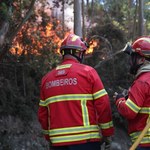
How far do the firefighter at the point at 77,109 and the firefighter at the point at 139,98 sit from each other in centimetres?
31

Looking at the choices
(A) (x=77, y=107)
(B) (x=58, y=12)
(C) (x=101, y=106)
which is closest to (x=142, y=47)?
(C) (x=101, y=106)

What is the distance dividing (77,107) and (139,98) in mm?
786

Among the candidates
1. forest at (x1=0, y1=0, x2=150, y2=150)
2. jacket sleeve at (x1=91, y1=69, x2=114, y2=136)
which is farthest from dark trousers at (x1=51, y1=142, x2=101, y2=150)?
forest at (x1=0, y1=0, x2=150, y2=150)

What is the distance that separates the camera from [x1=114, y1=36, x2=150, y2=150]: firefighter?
13.6 feet

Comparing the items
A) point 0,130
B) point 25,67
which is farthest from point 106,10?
point 0,130

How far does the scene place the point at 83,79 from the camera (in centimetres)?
452

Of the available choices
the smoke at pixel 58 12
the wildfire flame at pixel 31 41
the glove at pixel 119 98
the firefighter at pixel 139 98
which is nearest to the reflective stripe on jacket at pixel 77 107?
the glove at pixel 119 98

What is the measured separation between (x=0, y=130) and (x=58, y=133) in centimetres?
698

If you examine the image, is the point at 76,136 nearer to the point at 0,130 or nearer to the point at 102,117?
the point at 102,117

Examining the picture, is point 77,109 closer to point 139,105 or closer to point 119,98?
point 119,98

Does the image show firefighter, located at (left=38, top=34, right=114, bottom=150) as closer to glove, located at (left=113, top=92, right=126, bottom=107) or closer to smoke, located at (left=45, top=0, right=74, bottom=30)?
glove, located at (left=113, top=92, right=126, bottom=107)

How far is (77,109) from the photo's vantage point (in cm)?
446

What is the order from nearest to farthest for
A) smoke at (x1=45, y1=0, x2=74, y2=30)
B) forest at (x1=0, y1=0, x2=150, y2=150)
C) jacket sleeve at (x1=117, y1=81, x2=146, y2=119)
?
1. jacket sleeve at (x1=117, y1=81, x2=146, y2=119)
2. forest at (x1=0, y1=0, x2=150, y2=150)
3. smoke at (x1=45, y1=0, x2=74, y2=30)

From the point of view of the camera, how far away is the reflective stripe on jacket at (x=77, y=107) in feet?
14.6
